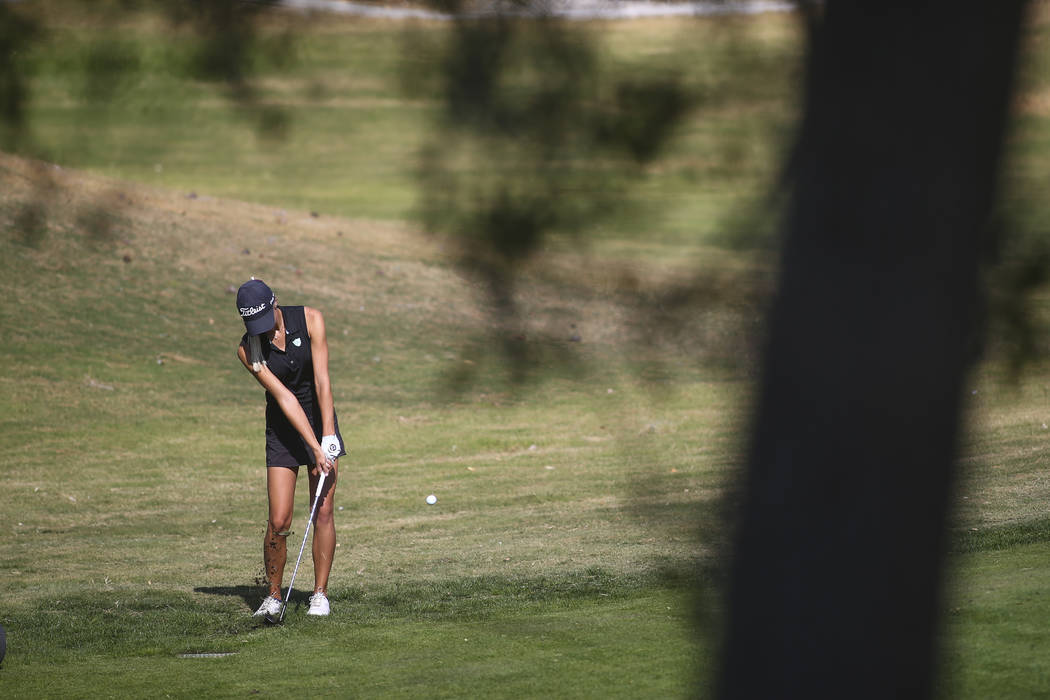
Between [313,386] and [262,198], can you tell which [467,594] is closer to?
[313,386]

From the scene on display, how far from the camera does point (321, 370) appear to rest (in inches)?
268

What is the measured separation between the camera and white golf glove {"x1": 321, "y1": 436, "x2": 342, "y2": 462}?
6859 millimetres

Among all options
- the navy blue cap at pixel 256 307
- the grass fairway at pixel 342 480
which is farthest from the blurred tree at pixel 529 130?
the navy blue cap at pixel 256 307

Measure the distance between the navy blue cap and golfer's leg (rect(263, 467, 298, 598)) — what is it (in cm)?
83

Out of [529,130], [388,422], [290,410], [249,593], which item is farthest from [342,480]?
[529,130]

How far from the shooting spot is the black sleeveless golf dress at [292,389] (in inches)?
271

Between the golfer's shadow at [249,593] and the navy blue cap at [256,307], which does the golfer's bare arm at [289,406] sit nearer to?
the navy blue cap at [256,307]

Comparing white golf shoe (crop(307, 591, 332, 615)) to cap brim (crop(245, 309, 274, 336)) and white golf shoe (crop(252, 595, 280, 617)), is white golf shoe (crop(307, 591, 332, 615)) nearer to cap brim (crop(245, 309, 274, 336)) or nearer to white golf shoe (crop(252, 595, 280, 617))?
white golf shoe (crop(252, 595, 280, 617))

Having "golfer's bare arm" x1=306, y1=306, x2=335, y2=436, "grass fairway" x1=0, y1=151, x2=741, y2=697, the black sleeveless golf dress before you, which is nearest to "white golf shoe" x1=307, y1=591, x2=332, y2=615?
"grass fairway" x1=0, y1=151, x2=741, y2=697

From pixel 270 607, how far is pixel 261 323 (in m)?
1.57

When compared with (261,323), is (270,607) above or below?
below

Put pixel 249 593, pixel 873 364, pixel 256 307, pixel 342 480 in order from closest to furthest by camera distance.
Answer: pixel 873 364, pixel 256 307, pixel 249 593, pixel 342 480

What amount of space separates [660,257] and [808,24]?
115cm

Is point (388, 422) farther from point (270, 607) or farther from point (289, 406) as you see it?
point (289, 406)
